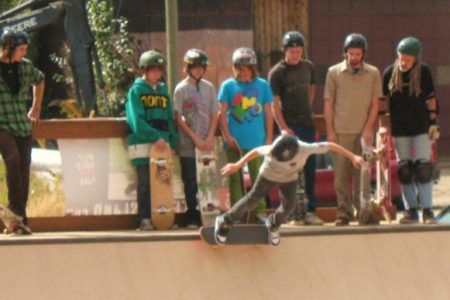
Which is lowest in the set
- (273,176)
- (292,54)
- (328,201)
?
(328,201)

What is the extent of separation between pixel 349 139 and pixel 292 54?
Answer: 941 mm

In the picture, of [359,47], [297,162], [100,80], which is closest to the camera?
[297,162]

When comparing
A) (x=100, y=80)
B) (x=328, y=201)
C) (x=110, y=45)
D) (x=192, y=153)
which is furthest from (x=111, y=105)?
(x=192, y=153)

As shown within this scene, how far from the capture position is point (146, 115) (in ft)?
40.0

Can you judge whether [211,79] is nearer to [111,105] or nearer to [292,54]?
[111,105]

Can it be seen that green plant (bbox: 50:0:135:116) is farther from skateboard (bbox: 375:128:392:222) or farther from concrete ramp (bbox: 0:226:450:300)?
concrete ramp (bbox: 0:226:450:300)

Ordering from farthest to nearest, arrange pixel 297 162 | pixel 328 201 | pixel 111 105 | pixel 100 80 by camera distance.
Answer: pixel 111 105 < pixel 100 80 < pixel 328 201 < pixel 297 162

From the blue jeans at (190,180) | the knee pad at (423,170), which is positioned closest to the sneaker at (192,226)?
the blue jeans at (190,180)

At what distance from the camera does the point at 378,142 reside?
1276 cm

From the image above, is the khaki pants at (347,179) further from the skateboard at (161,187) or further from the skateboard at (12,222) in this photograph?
the skateboard at (12,222)

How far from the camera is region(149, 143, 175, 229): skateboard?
12.2 meters

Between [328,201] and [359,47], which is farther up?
[359,47]

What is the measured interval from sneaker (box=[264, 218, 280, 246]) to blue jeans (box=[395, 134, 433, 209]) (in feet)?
5.24

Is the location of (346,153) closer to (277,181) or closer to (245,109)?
(277,181)
